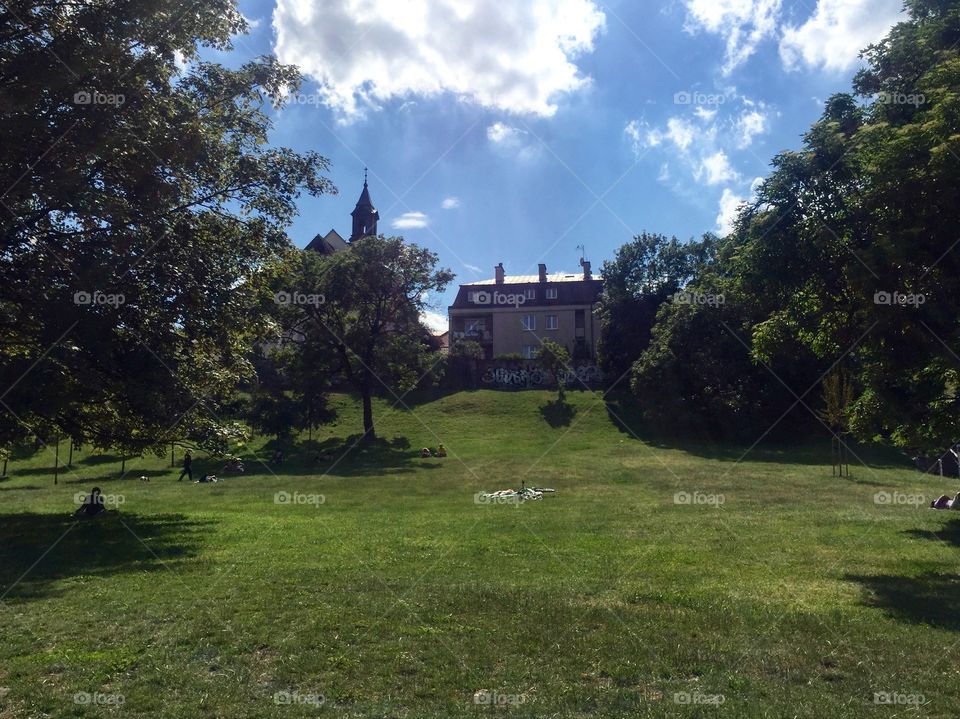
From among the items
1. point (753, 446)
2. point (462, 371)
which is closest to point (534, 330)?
point (462, 371)

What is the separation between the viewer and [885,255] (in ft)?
39.2

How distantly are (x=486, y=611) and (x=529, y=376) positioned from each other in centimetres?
6134

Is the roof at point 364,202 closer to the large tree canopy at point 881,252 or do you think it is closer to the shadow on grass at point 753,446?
the shadow on grass at point 753,446

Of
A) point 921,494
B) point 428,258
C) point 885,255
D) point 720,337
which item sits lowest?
point 921,494

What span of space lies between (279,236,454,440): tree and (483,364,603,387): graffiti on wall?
19.5m

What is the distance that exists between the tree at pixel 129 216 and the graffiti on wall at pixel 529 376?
51.4 meters

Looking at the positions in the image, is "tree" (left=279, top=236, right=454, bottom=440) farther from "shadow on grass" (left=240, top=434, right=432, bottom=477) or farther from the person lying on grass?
the person lying on grass

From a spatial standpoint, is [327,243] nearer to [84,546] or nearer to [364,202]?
[364,202]

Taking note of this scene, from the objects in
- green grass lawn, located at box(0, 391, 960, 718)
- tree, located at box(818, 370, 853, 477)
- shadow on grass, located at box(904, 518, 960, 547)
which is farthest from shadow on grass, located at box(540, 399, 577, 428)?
shadow on grass, located at box(904, 518, 960, 547)

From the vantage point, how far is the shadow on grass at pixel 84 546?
38.9 ft

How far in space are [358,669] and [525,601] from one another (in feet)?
10.5

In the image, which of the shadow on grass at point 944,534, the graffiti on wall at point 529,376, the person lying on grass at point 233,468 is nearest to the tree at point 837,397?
the shadow on grass at point 944,534

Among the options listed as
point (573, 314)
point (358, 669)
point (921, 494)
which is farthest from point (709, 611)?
point (573, 314)

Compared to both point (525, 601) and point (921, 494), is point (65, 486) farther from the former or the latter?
point (921, 494)
